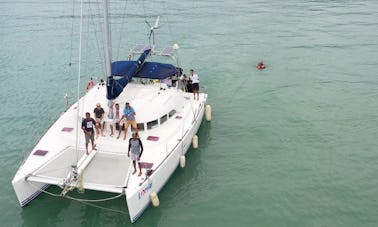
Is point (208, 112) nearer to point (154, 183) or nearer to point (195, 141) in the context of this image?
point (195, 141)

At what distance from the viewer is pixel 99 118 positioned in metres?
15.7

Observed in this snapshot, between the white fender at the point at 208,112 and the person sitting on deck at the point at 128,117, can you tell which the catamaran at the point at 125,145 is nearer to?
the white fender at the point at 208,112

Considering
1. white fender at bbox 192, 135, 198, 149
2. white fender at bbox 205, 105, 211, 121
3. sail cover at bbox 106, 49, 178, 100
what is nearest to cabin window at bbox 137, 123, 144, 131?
sail cover at bbox 106, 49, 178, 100

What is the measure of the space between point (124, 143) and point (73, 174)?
2.79 meters

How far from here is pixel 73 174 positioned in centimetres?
1310

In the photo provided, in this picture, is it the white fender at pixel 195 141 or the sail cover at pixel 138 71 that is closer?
the sail cover at pixel 138 71

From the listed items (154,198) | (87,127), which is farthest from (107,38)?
(154,198)

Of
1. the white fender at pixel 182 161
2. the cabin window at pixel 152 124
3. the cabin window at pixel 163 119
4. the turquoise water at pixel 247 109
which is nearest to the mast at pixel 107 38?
the cabin window at pixel 152 124

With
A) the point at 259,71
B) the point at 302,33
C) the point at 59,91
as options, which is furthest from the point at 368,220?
the point at 302,33

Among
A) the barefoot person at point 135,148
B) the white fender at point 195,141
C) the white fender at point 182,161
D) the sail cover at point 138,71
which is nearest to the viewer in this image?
the barefoot person at point 135,148

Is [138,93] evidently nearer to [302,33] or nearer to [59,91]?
[59,91]

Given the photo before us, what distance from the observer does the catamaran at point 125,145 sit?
13.2 meters

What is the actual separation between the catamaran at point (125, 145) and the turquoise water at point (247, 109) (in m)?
1.03

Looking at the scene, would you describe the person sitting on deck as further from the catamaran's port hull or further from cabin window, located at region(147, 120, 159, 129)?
the catamaran's port hull
